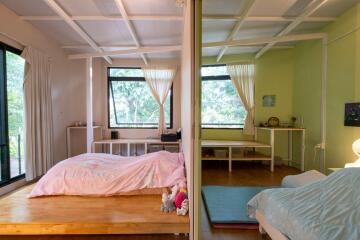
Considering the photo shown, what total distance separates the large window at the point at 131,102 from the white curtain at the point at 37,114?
1640 millimetres

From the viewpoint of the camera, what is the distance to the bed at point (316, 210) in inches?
56.1

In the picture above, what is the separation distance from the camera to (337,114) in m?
3.40

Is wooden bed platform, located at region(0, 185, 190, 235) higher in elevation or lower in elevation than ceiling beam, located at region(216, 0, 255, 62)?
lower

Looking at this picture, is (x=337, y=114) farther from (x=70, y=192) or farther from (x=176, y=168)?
(x=70, y=192)

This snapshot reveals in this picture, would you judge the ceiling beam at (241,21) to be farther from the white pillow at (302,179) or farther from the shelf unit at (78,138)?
the shelf unit at (78,138)

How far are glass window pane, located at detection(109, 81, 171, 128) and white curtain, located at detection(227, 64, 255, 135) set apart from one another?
1763 millimetres

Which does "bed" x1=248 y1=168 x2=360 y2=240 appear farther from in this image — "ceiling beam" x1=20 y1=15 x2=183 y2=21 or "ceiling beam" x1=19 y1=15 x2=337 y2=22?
"ceiling beam" x1=20 y1=15 x2=183 y2=21

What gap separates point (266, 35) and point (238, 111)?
186cm

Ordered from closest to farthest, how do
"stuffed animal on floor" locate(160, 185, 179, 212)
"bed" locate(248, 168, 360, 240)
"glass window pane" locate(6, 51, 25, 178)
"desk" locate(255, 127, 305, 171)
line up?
"bed" locate(248, 168, 360, 240)
"stuffed animal on floor" locate(160, 185, 179, 212)
"glass window pane" locate(6, 51, 25, 178)
"desk" locate(255, 127, 305, 171)

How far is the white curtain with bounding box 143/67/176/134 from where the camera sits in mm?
5180

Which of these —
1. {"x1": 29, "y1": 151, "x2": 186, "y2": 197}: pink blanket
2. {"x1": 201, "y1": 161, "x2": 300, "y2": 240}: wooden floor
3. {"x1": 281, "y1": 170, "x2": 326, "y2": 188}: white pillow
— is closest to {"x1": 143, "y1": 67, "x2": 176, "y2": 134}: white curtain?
{"x1": 201, "y1": 161, "x2": 300, "y2": 240}: wooden floor

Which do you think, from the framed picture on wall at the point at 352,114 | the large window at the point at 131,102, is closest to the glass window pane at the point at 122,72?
the large window at the point at 131,102

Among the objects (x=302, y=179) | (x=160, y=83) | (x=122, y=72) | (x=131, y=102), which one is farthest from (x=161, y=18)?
(x=302, y=179)

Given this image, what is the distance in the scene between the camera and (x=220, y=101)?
527 cm
